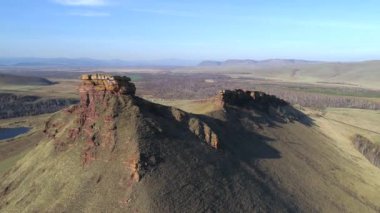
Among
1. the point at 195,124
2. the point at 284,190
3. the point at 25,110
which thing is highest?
the point at 195,124

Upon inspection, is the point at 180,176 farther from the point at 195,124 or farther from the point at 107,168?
the point at 195,124

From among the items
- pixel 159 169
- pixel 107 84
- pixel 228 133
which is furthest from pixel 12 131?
pixel 159 169

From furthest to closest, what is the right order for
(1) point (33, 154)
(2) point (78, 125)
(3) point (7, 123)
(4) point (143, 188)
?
(3) point (7, 123)
(1) point (33, 154)
(2) point (78, 125)
(4) point (143, 188)

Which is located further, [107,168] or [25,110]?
[25,110]

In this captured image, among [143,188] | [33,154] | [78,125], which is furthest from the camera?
[33,154]

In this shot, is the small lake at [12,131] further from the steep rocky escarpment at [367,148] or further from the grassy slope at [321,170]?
the steep rocky escarpment at [367,148]

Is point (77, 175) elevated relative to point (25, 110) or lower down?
elevated

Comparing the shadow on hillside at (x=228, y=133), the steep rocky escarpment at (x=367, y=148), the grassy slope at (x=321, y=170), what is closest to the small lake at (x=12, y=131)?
the grassy slope at (x=321, y=170)

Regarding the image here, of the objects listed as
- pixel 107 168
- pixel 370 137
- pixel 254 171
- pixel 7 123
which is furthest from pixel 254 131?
pixel 7 123
